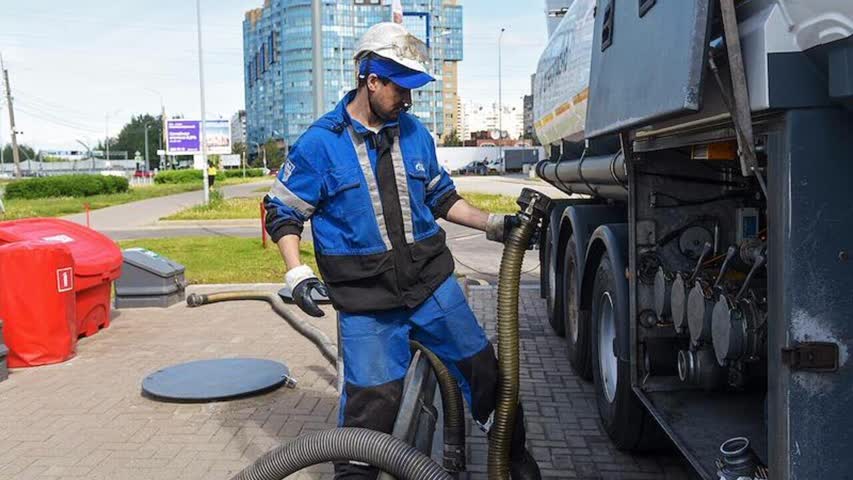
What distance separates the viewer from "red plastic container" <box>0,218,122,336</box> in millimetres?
7723

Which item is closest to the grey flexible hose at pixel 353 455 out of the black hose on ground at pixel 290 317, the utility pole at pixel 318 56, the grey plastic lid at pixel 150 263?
the black hose on ground at pixel 290 317

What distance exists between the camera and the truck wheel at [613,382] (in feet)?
15.0

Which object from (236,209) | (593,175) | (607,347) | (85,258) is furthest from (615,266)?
(236,209)

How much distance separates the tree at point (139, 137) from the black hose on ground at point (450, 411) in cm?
14295

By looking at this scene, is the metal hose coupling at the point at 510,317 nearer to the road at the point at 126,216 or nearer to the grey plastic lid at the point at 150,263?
the grey plastic lid at the point at 150,263

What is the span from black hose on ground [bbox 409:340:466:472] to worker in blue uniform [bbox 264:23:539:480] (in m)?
0.14

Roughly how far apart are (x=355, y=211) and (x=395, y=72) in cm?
57

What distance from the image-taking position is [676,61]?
2.74m

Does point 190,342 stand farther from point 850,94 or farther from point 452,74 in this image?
point 452,74

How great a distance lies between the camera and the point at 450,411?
3.72 meters

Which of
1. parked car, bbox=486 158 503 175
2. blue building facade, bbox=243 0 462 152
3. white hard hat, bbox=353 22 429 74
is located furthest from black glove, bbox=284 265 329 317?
parked car, bbox=486 158 503 175

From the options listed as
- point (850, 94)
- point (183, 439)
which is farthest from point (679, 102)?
point (183, 439)

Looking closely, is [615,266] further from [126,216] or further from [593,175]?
[126,216]

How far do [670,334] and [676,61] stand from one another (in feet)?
6.30
